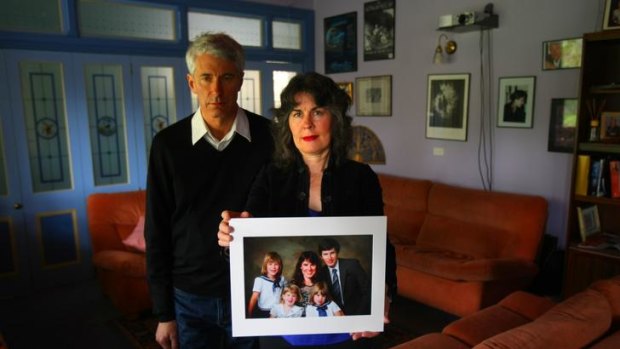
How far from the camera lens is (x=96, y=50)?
388cm

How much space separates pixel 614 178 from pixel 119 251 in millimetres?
3408

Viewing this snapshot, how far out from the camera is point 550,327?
1.51 m

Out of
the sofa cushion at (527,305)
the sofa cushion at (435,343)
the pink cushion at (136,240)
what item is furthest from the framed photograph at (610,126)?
the pink cushion at (136,240)

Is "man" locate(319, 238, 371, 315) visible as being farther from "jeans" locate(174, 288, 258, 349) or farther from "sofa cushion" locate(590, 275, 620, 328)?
"sofa cushion" locate(590, 275, 620, 328)

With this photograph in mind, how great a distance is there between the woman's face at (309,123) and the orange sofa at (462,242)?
6.95ft

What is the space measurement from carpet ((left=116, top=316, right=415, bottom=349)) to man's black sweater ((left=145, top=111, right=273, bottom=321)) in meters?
1.72

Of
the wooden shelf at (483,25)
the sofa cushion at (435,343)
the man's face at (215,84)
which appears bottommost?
the sofa cushion at (435,343)

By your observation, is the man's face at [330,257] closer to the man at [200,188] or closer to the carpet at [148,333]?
the man at [200,188]

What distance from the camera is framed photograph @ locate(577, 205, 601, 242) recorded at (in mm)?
3010

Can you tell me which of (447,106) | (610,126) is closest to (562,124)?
(610,126)

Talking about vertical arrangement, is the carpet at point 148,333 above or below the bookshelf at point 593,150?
below

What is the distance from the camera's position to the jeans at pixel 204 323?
1347mm

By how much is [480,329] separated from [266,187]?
1447mm

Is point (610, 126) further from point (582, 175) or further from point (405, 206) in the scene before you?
point (405, 206)
